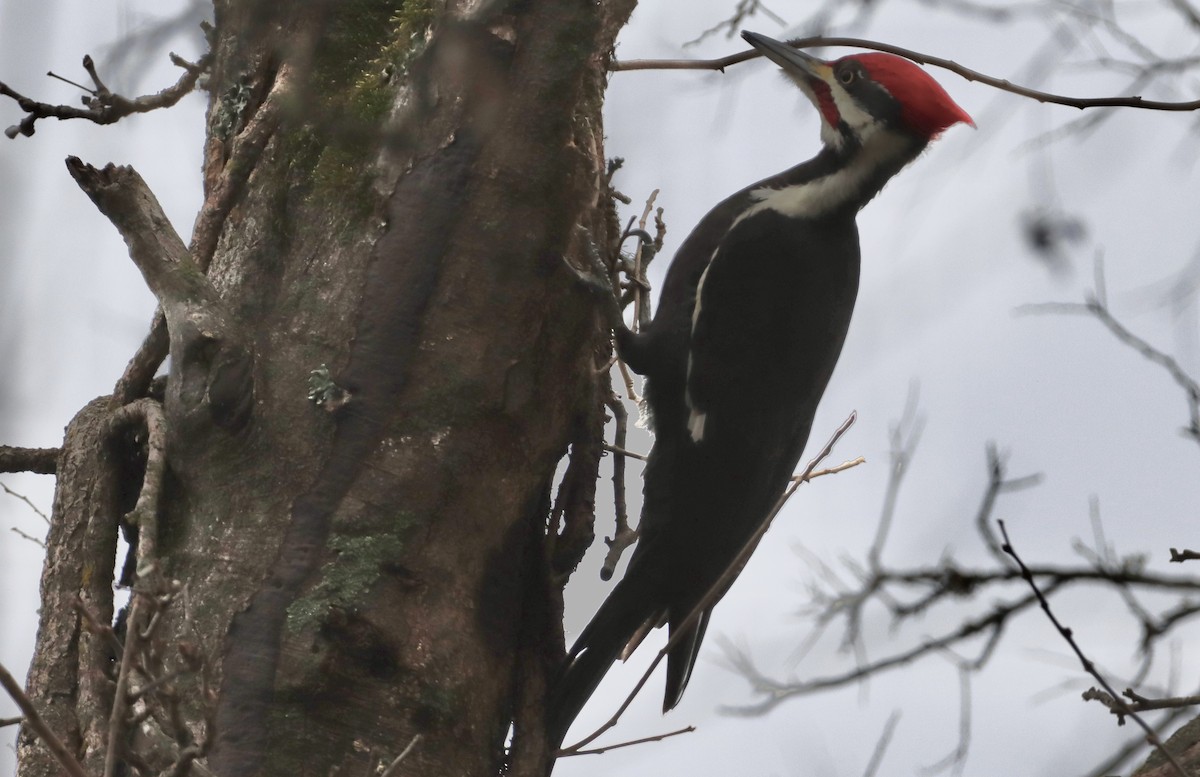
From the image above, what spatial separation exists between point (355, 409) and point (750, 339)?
103 centimetres

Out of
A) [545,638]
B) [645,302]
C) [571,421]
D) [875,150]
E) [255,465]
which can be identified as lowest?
[545,638]

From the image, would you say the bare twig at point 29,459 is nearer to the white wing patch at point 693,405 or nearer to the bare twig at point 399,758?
the bare twig at point 399,758

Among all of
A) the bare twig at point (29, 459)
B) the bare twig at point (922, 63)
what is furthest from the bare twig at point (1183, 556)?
the bare twig at point (29, 459)

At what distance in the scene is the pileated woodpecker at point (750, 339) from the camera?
2420 millimetres

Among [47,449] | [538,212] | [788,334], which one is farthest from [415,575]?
[788,334]

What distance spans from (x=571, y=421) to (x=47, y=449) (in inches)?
34.3

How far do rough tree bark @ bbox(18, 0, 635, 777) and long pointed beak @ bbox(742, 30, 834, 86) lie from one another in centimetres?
85

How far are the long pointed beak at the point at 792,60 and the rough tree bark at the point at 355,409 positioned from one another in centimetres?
85

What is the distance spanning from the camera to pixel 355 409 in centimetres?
175

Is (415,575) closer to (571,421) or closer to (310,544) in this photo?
(310,544)

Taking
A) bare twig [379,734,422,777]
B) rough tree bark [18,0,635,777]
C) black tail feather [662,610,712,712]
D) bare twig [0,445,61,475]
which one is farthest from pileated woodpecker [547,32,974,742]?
bare twig [0,445,61,475]

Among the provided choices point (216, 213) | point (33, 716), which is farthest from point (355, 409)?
point (33, 716)

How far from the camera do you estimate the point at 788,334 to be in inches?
99.5

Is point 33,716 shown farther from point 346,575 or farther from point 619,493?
point 619,493
